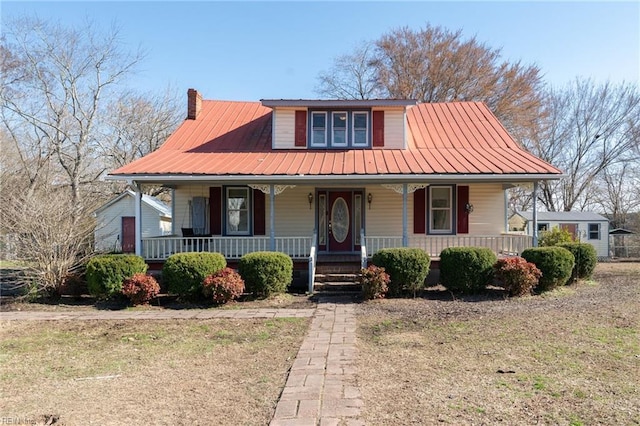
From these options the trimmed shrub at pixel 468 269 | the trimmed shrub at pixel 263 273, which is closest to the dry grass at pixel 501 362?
the trimmed shrub at pixel 468 269

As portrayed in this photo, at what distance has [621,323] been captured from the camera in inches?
320

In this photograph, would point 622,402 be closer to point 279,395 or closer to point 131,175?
point 279,395

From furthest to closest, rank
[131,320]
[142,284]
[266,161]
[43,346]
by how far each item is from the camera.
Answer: [266,161] < [142,284] < [131,320] < [43,346]

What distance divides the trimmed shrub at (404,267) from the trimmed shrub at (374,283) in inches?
13.3

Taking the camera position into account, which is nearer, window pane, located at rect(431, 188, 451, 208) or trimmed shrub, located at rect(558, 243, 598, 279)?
trimmed shrub, located at rect(558, 243, 598, 279)

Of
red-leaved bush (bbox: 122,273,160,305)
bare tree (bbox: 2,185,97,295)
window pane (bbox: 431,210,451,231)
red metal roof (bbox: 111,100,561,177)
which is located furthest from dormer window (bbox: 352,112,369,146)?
bare tree (bbox: 2,185,97,295)

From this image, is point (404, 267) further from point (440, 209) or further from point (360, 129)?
point (360, 129)

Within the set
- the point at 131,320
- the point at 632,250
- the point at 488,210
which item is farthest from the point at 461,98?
the point at 131,320

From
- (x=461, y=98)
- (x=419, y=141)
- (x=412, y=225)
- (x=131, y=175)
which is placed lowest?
(x=412, y=225)

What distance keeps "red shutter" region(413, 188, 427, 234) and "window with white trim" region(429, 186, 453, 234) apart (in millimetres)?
212

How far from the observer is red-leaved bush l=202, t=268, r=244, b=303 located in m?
10.4

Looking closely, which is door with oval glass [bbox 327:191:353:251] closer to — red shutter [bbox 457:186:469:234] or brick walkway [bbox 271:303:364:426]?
red shutter [bbox 457:186:469:234]

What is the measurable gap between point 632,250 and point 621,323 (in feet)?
81.3

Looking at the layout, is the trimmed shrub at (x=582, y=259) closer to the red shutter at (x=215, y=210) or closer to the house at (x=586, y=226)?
the red shutter at (x=215, y=210)
